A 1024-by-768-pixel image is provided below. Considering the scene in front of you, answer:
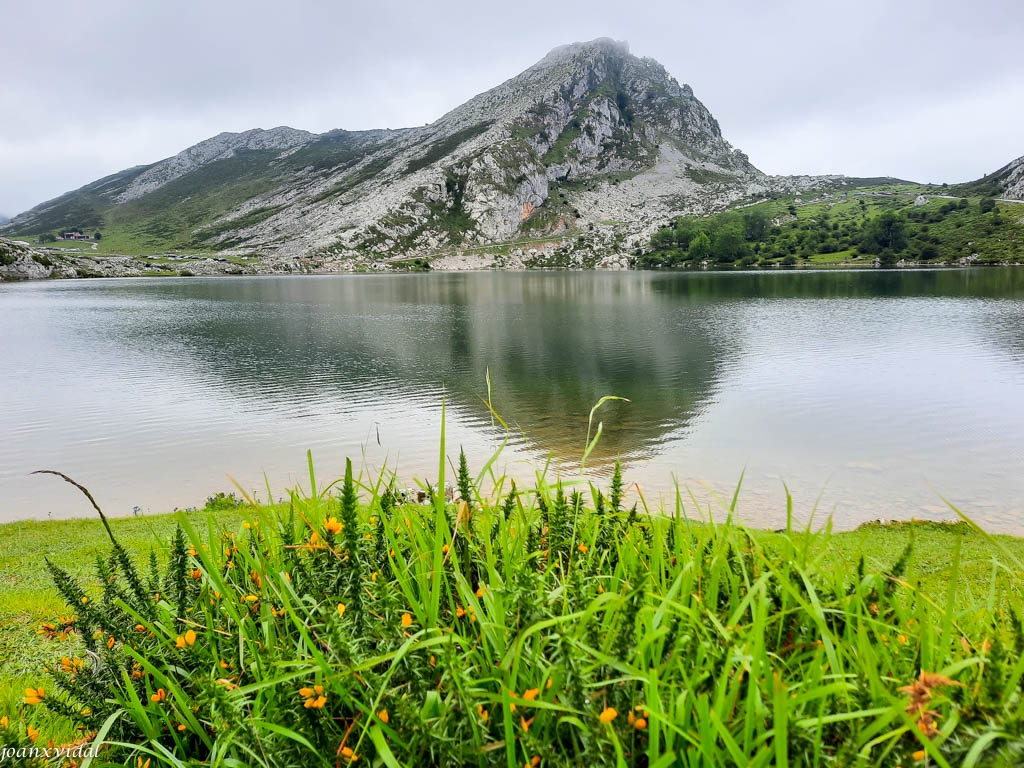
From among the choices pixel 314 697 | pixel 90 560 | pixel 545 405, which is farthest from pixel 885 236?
pixel 314 697

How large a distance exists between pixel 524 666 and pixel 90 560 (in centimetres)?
1157

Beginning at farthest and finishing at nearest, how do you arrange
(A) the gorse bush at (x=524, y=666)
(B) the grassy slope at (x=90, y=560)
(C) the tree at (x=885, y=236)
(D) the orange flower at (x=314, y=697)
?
(C) the tree at (x=885, y=236)
(B) the grassy slope at (x=90, y=560)
(D) the orange flower at (x=314, y=697)
(A) the gorse bush at (x=524, y=666)

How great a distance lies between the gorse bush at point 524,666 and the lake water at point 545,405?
3.88 ft

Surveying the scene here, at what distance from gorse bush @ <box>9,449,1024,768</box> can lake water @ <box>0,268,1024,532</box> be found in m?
1.18

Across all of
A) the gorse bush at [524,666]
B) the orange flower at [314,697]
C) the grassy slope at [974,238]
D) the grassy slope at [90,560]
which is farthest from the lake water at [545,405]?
the grassy slope at [974,238]

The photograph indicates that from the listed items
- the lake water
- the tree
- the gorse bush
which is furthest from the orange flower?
the tree

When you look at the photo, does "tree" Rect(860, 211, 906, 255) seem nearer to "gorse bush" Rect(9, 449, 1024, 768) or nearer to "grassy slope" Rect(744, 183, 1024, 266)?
"grassy slope" Rect(744, 183, 1024, 266)

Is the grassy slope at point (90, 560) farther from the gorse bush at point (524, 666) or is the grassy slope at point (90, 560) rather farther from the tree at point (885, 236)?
the tree at point (885, 236)

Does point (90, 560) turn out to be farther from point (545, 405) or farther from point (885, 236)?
point (885, 236)

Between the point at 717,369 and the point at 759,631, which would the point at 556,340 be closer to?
the point at 717,369

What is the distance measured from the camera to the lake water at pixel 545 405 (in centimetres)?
1819

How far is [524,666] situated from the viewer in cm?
243

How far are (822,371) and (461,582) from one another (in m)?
39.2

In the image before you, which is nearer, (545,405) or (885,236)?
(545,405)
